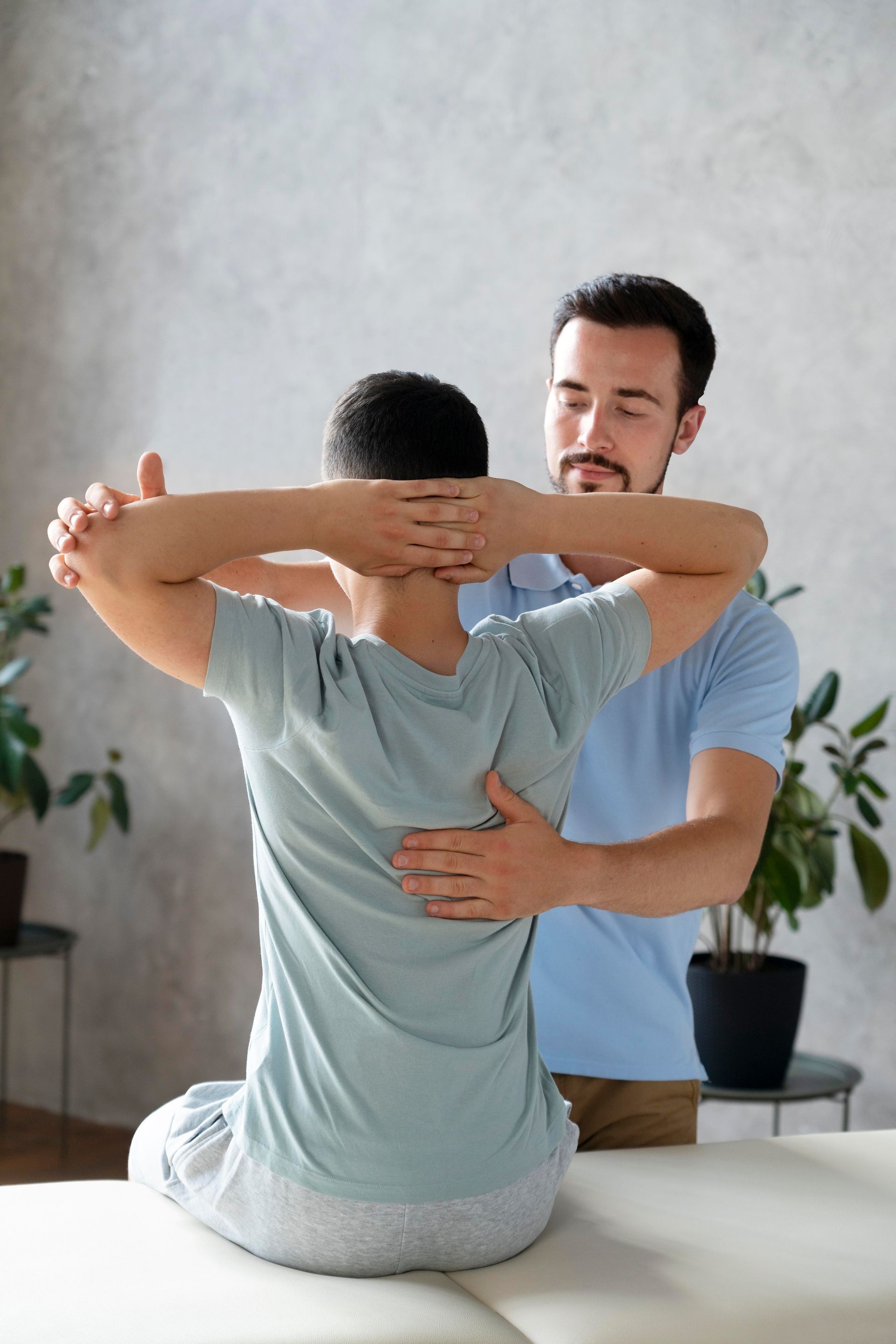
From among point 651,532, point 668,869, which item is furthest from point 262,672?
point 668,869

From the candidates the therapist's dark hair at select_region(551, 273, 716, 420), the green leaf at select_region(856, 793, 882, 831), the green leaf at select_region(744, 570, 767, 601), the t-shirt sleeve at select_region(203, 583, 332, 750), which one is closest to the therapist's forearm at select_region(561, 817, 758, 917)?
the t-shirt sleeve at select_region(203, 583, 332, 750)

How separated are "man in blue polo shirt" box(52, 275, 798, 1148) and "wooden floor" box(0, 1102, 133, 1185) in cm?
222

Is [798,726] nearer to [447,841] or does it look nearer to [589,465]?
[589,465]

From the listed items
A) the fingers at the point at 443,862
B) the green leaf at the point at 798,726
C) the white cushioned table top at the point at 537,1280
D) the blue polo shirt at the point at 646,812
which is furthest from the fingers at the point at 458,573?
the green leaf at the point at 798,726

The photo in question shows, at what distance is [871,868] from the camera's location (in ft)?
9.10

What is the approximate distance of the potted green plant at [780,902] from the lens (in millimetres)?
2623

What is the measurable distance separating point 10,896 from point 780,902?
2.04 meters

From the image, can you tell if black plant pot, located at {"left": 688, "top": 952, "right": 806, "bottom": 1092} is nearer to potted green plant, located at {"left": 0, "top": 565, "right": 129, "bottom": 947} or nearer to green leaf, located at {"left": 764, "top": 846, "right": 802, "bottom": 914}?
green leaf, located at {"left": 764, "top": 846, "right": 802, "bottom": 914}

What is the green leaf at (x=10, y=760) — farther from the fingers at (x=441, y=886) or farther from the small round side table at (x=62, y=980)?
the fingers at (x=441, y=886)

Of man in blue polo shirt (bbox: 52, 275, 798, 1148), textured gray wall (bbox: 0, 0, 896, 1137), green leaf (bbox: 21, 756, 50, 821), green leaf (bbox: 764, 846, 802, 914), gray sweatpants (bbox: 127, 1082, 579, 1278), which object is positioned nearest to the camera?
gray sweatpants (bbox: 127, 1082, 579, 1278)

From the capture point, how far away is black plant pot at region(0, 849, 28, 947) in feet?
11.4

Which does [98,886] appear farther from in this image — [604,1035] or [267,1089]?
[267,1089]

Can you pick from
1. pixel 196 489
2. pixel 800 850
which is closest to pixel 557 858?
pixel 800 850

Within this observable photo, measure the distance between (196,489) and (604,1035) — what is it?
272cm
